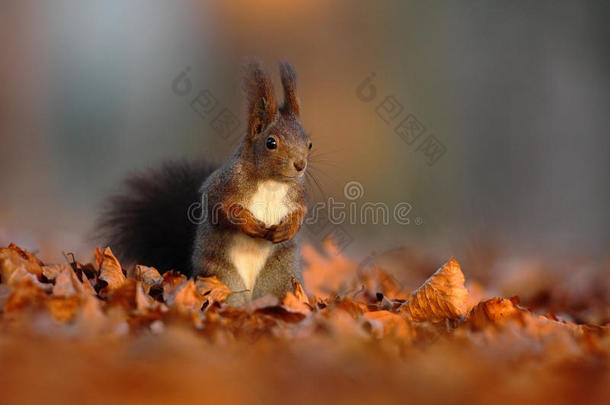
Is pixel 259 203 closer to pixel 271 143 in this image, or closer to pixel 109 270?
pixel 271 143

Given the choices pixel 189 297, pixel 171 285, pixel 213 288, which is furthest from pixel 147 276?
pixel 189 297

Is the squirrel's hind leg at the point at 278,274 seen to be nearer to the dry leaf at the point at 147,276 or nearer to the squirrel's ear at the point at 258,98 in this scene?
the dry leaf at the point at 147,276

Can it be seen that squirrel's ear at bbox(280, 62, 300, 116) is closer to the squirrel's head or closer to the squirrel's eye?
the squirrel's head

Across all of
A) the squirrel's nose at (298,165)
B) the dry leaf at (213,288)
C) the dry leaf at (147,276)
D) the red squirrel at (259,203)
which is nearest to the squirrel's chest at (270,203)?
the red squirrel at (259,203)

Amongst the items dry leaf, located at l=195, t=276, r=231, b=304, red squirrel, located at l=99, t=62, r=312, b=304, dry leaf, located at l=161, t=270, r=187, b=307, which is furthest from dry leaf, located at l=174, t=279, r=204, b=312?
red squirrel, located at l=99, t=62, r=312, b=304

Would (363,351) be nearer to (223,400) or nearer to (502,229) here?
(223,400)

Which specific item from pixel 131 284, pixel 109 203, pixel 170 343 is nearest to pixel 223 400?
pixel 170 343

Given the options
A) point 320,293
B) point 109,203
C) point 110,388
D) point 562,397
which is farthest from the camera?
point 320,293
